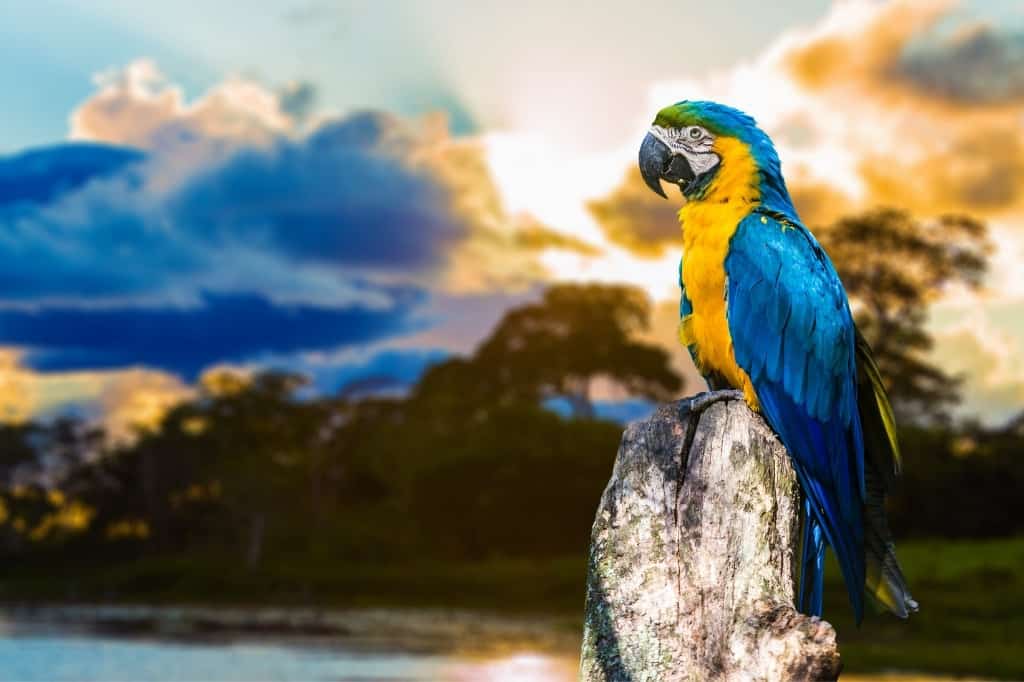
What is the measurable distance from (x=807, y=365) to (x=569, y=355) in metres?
44.3

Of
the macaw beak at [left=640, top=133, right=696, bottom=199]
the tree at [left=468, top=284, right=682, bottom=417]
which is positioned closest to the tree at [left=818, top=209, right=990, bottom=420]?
the tree at [left=468, top=284, right=682, bottom=417]

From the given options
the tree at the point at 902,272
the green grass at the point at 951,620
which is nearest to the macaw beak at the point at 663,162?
the green grass at the point at 951,620

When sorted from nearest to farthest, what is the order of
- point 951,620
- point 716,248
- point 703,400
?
point 703,400 → point 716,248 → point 951,620

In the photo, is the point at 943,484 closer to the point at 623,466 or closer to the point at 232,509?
the point at 232,509

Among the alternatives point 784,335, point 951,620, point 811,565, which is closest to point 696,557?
point 811,565

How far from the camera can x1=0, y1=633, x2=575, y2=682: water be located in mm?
20828

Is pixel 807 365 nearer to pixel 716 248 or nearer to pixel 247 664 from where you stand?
pixel 716 248

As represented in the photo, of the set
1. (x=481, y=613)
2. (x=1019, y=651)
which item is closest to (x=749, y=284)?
(x=1019, y=651)

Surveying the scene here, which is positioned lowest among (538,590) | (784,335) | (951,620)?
(951,620)

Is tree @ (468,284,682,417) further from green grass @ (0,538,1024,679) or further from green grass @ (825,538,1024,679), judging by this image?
green grass @ (825,538,1024,679)

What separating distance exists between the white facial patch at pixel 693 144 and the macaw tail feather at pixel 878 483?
1.03 meters

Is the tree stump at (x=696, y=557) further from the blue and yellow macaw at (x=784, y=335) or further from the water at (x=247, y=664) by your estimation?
the water at (x=247, y=664)

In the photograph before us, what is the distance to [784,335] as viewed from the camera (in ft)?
18.3

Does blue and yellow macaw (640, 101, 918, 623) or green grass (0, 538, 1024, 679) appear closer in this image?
blue and yellow macaw (640, 101, 918, 623)
